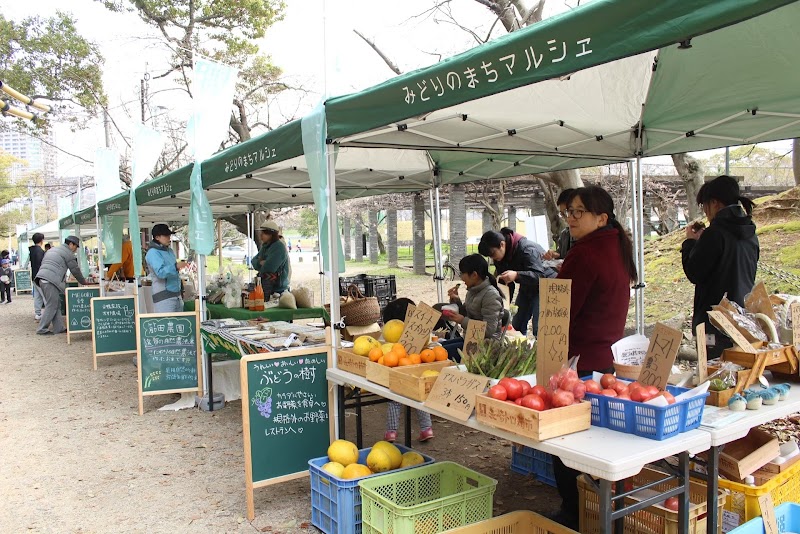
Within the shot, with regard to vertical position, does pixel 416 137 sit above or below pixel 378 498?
above

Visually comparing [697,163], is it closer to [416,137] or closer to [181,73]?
[416,137]

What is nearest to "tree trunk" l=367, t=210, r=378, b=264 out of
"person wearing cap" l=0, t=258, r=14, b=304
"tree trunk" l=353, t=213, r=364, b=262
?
"tree trunk" l=353, t=213, r=364, b=262

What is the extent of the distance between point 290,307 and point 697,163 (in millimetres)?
5830

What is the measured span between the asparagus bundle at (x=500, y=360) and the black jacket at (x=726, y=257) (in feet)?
4.15

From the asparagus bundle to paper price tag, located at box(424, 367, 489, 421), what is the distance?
0.77ft

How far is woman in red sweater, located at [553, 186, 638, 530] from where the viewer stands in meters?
2.98

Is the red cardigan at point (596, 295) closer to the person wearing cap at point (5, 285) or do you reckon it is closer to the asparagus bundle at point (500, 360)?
the asparagus bundle at point (500, 360)

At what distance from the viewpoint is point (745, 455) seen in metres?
3.02

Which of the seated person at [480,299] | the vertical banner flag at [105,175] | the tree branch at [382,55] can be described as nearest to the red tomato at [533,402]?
the seated person at [480,299]

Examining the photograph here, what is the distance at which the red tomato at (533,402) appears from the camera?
2.44 m

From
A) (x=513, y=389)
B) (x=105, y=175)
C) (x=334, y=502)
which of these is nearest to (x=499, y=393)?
(x=513, y=389)

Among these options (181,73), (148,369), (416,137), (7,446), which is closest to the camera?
(416,137)

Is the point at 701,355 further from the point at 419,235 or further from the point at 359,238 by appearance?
the point at 359,238

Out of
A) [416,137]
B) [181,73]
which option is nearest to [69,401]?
[416,137]
